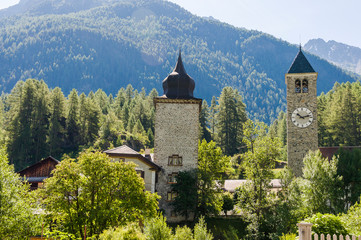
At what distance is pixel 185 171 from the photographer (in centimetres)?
3800

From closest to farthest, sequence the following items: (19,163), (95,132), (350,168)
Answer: (350,168), (19,163), (95,132)

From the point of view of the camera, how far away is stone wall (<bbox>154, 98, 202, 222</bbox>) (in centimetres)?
3903

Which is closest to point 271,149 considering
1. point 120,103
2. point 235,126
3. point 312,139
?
point 312,139

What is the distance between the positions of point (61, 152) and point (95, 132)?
721cm

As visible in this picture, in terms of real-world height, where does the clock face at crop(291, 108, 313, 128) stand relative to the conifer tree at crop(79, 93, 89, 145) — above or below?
below

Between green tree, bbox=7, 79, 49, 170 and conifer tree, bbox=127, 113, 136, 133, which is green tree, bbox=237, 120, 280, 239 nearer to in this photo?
green tree, bbox=7, 79, 49, 170

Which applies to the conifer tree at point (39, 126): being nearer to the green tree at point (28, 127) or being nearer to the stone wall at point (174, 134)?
the green tree at point (28, 127)

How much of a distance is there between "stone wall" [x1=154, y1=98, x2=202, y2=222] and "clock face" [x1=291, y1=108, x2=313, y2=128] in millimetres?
10492

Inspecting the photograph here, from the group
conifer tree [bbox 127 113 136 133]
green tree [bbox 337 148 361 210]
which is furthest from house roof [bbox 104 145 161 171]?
conifer tree [bbox 127 113 136 133]

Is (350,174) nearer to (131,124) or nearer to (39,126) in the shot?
(39,126)

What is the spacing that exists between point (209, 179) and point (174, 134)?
19.8ft

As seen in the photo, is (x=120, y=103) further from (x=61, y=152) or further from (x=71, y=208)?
(x=71, y=208)

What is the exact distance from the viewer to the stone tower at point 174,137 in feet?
127

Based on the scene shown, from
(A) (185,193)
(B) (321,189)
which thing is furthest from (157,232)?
(A) (185,193)
